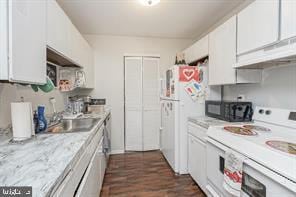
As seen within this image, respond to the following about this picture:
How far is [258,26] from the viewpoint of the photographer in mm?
1513

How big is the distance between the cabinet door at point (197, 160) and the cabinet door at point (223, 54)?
82 centimetres

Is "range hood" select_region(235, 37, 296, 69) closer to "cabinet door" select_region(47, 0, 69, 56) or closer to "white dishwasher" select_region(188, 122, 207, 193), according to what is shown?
"white dishwasher" select_region(188, 122, 207, 193)

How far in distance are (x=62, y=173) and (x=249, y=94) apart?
83.1 inches

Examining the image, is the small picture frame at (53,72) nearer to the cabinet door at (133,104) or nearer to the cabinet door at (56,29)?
the cabinet door at (56,29)

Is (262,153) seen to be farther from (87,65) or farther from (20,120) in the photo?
(87,65)

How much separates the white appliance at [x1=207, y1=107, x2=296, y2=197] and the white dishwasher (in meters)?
0.25

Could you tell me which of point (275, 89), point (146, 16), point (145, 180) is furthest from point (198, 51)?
point (145, 180)

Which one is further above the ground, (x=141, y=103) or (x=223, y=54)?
(x=223, y=54)

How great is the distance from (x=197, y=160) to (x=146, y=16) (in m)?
2.17

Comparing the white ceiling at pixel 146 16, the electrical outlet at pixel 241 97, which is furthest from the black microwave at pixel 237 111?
the white ceiling at pixel 146 16

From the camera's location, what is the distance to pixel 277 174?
94cm

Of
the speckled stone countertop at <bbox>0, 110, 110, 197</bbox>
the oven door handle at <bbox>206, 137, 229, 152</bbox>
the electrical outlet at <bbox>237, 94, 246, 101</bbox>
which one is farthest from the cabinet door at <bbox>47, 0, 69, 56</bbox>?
the electrical outlet at <bbox>237, 94, 246, 101</bbox>

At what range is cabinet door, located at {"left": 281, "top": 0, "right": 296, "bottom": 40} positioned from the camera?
3.94 ft

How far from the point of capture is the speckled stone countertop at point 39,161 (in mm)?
673
